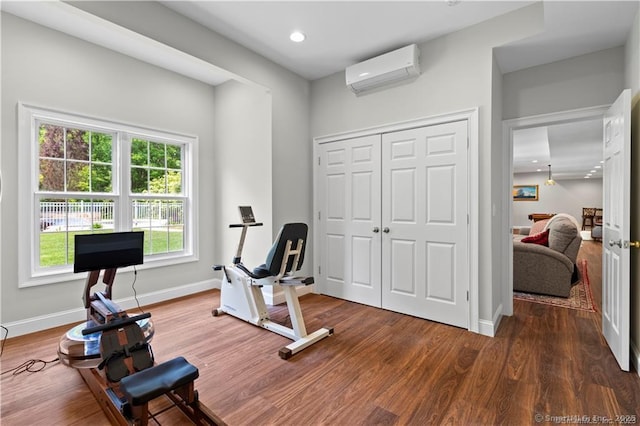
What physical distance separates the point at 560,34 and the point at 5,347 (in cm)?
546

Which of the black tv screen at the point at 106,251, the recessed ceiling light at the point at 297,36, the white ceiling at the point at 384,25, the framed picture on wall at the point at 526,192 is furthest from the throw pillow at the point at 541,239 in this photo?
the framed picture on wall at the point at 526,192

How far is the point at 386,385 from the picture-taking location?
2072 millimetres

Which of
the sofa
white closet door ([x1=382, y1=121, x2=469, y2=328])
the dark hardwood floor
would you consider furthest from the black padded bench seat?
the sofa

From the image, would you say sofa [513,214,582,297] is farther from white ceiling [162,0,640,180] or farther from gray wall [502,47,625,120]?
white ceiling [162,0,640,180]

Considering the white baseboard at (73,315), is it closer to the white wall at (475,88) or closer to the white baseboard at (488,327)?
the white wall at (475,88)

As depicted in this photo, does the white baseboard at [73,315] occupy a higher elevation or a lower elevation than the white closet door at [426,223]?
lower

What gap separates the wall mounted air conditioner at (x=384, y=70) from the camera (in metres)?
3.11

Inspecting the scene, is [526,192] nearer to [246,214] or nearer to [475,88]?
[475,88]

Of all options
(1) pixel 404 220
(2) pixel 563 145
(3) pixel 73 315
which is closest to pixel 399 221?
(1) pixel 404 220

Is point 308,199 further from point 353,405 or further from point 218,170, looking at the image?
point 353,405

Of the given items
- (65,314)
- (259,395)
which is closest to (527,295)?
(259,395)

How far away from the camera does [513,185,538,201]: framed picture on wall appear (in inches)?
500

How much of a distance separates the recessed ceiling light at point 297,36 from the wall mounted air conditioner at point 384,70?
2.20ft

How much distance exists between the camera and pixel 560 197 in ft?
40.9
